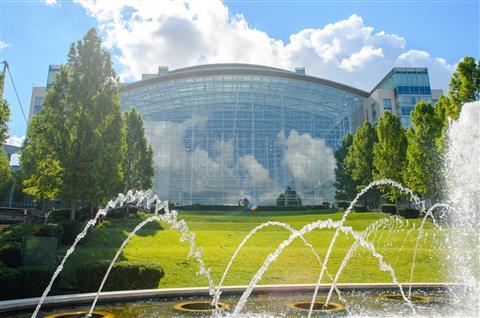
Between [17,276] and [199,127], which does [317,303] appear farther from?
[199,127]

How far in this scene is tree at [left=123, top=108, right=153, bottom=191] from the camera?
95.5 feet

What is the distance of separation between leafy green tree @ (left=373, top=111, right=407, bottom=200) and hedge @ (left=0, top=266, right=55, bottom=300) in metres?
25.8

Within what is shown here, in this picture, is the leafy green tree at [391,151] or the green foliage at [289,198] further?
the green foliage at [289,198]

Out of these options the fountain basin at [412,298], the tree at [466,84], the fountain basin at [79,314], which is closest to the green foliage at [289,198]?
the tree at [466,84]

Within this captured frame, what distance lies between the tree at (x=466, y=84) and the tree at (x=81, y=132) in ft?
58.5

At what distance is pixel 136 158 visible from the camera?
29.6 metres

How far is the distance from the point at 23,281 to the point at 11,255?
2.02 metres

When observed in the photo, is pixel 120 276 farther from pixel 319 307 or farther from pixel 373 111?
pixel 373 111

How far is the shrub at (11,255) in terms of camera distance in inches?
363

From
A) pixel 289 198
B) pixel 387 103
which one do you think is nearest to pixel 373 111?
pixel 387 103

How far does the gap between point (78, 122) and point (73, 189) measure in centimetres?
340

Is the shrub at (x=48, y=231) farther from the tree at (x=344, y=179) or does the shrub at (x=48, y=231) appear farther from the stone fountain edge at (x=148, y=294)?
the tree at (x=344, y=179)

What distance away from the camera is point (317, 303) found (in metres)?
6.81

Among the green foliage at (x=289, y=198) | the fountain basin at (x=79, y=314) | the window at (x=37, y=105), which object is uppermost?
the window at (x=37, y=105)
